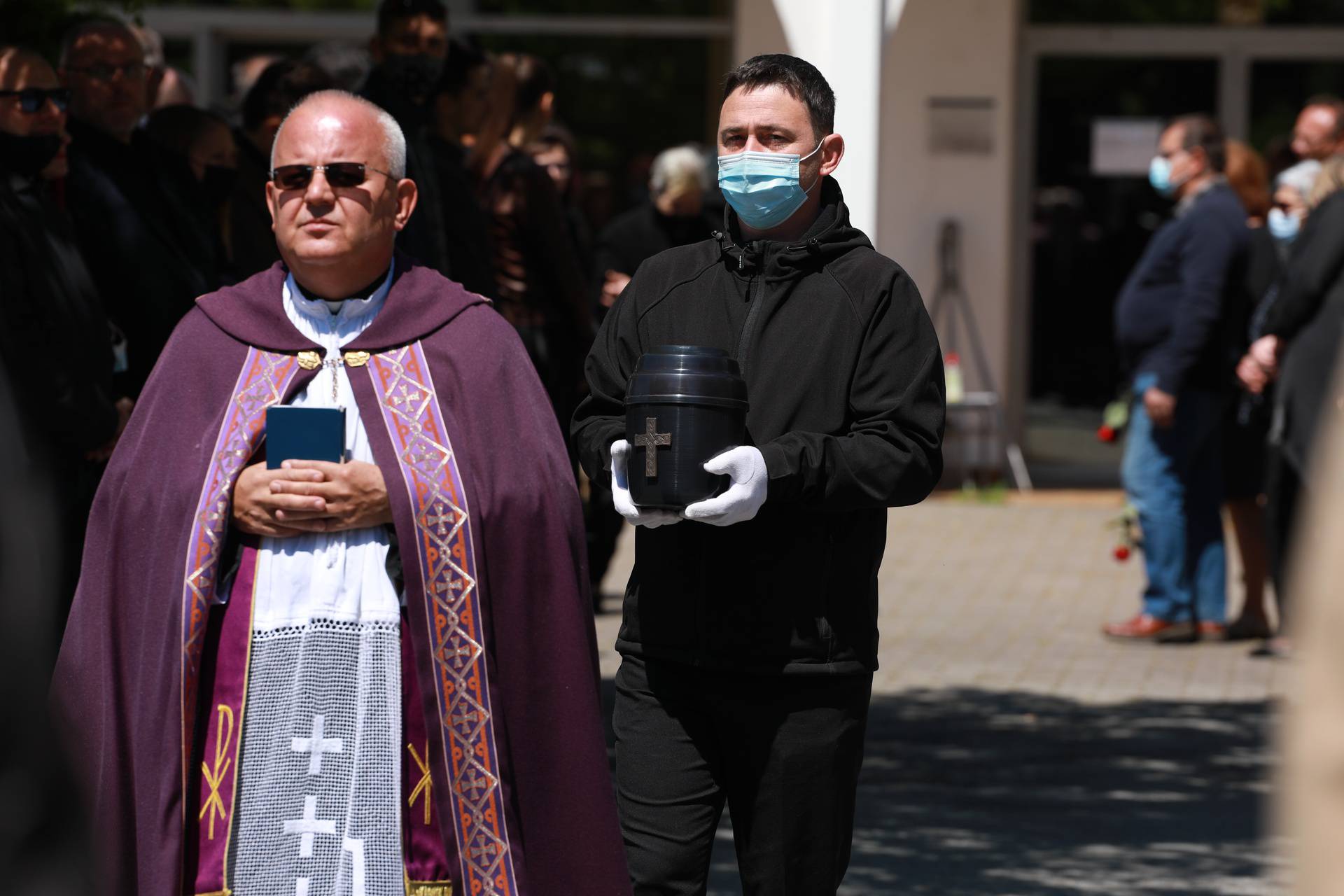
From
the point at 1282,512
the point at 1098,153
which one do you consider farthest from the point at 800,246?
the point at 1098,153

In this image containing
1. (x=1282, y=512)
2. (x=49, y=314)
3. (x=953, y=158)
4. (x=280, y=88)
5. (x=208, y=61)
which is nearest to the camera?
(x=49, y=314)

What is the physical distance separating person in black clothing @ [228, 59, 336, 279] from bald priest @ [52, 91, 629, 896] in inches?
112

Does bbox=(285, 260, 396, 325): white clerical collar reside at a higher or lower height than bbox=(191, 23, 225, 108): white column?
lower

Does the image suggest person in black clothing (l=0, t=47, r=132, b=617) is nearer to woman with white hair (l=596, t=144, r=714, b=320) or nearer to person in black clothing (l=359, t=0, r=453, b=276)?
person in black clothing (l=359, t=0, r=453, b=276)

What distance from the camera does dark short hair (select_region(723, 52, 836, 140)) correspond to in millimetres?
3844

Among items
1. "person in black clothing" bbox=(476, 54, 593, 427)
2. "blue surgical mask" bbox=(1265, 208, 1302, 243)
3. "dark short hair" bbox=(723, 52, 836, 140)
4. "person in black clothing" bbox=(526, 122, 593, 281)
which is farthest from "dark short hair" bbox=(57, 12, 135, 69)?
"blue surgical mask" bbox=(1265, 208, 1302, 243)

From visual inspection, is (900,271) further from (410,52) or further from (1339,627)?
(410,52)

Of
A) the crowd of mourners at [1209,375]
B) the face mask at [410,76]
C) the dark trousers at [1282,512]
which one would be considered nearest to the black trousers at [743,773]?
the face mask at [410,76]

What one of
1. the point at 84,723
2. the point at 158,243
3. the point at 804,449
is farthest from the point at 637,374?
the point at 158,243

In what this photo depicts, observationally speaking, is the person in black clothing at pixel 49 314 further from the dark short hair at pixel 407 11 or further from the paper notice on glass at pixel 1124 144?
the paper notice on glass at pixel 1124 144

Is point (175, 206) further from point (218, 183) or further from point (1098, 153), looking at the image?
point (1098, 153)

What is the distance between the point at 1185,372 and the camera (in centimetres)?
891

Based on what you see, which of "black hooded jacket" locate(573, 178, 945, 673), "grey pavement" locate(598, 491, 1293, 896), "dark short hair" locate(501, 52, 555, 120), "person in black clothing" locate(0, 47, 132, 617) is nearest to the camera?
"black hooded jacket" locate(573, 178, 945, 673)

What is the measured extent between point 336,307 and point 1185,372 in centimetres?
583
